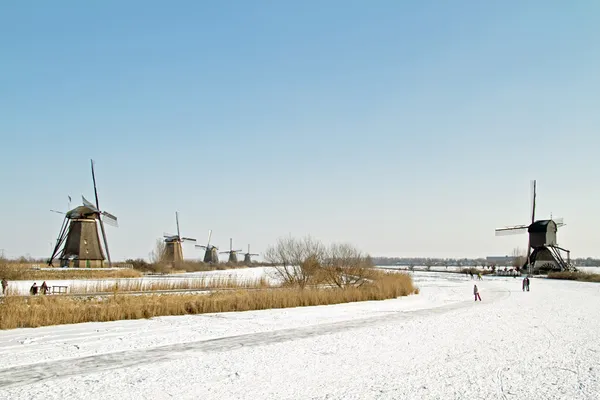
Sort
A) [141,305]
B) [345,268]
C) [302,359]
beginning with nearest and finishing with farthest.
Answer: [302,359] → [141,305] → [345,268]

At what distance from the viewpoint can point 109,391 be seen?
29.8 ft

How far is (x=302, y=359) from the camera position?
1227 centimetres

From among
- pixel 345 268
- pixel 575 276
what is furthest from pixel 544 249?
pixel 345 268

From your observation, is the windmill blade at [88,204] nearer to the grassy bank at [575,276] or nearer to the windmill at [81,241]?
the windmill at [81,241]

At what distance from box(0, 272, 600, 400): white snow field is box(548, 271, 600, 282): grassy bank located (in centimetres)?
4763

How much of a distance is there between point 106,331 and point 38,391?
7.49 metres

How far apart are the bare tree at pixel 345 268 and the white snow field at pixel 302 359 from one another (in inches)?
685

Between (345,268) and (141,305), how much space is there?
67.2 ft

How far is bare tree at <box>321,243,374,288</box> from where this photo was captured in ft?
125

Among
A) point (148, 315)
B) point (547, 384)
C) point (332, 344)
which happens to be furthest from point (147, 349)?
point (547, 384)

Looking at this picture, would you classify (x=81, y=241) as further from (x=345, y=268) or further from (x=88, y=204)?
(x=345, y=268)

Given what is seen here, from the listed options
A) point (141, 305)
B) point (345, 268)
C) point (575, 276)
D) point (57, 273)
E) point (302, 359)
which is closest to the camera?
point (302, 359)

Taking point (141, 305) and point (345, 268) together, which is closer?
point (141, 305)

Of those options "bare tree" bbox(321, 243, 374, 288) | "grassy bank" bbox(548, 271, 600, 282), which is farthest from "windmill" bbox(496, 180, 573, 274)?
"bare tree" bbox(321, 243, 374, 288)
